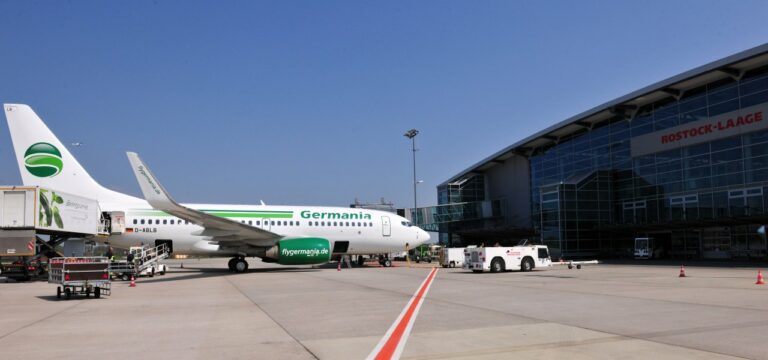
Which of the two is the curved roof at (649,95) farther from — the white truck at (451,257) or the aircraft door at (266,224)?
the aircraft door at (266,224)

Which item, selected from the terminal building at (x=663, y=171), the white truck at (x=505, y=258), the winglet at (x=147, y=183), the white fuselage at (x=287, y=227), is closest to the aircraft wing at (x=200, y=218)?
the winglet at (x=147, y=183)

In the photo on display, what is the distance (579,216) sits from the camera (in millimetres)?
49500

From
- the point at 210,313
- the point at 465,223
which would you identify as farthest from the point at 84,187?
the point at 465,223

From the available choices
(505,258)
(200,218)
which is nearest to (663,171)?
(505,258)

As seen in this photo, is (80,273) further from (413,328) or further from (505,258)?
(505,258)

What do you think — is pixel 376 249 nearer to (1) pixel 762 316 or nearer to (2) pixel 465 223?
(1) pixel 762 316

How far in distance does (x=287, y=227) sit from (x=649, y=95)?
30.1m

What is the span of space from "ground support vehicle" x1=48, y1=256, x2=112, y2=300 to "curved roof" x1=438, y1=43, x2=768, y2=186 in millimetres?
37634

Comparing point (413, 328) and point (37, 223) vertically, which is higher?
point (37, 223)

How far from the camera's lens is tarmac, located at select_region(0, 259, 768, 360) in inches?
304

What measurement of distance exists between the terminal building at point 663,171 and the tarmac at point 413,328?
2559cm

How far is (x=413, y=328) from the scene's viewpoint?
970 cm

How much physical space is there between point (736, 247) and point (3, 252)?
4600cm

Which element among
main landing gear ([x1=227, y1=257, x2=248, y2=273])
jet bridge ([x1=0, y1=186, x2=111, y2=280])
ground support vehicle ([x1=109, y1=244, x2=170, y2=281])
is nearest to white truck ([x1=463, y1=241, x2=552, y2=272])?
main landing gear ([x1=227, y1=257, x2=248, y2=273])
